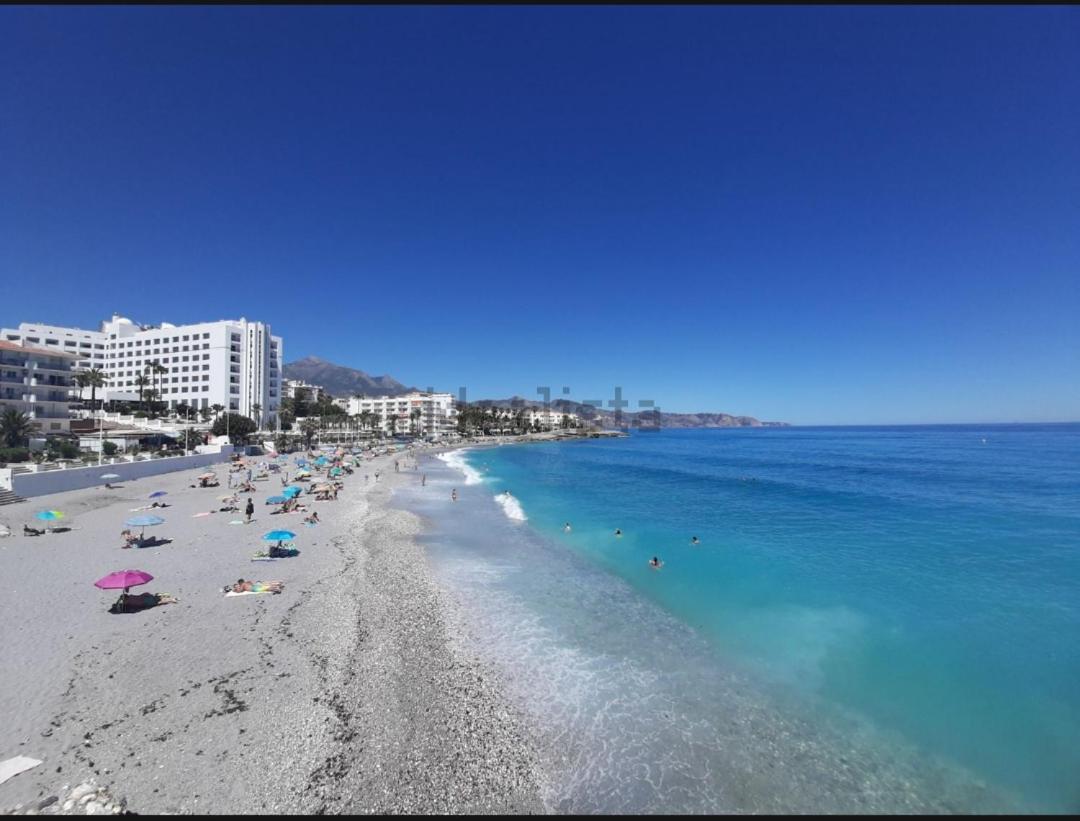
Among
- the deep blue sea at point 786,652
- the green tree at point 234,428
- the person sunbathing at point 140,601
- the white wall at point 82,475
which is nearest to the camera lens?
the deep blue sea at point 786,652

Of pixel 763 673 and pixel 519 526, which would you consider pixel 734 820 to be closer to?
pixel 763 673

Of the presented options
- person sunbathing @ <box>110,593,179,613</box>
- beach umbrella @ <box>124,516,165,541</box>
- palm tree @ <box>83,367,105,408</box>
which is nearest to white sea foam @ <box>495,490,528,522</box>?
beach umbrella @ <box>124,516,165,541</box>

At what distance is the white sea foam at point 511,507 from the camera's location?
2956cm

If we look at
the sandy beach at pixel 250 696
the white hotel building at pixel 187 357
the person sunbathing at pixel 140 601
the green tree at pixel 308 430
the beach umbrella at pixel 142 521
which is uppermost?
the white hotel building at pixel 187 357

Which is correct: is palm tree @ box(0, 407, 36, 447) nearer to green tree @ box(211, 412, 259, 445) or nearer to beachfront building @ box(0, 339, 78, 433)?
beachfront building @ box(0, 339, 78, 433)

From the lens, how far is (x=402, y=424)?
141125 millimetres

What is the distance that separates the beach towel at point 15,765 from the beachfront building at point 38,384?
2118 inches

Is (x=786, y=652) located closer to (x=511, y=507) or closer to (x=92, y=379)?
(x=511, y=507)

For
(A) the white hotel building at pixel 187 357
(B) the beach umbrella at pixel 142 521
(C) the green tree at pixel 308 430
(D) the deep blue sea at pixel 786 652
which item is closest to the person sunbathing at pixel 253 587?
(D) the deep blue sea at pixel 786 652

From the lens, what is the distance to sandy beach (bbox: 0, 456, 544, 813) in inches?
282

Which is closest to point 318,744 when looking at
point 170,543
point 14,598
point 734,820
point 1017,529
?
Answer: point 734,820

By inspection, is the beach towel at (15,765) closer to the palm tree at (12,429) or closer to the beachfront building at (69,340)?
the palm tree at (12,429)

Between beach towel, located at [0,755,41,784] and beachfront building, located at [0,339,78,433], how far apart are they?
53.8m

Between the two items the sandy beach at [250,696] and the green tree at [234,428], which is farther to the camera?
the green tree at [234,428]
